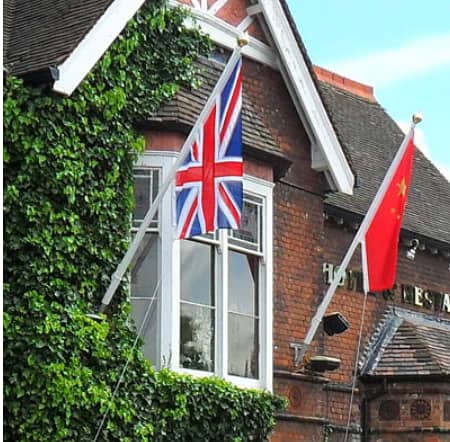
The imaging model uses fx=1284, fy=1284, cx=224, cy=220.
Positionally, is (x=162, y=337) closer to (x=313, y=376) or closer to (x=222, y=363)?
(x=222, y=363)

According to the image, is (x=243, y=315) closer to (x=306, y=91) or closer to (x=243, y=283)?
(x=243, y=283)

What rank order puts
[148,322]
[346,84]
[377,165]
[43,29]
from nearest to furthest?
1. [148,322]
2. [43,29]
3. [377,165]
4. [346,84]

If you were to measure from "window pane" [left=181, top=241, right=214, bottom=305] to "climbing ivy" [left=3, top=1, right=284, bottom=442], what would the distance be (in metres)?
0.86

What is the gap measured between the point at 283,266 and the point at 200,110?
253 cm

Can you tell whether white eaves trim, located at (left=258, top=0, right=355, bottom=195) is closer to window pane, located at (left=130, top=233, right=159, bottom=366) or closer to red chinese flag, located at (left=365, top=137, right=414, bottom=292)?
red chinese flag, located at (left=365, top=137, right=414, bottom=292)

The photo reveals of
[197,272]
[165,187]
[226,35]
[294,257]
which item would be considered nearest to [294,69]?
[226,35]

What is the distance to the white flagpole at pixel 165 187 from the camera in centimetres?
1234

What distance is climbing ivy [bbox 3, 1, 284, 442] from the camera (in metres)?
12.3

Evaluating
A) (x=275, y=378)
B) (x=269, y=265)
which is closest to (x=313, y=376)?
(x=275, y=378)

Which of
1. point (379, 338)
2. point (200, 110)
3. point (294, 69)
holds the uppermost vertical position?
point (294, 69)

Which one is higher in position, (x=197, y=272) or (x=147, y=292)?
(x=197, y=272)

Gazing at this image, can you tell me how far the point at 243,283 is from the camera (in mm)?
14797

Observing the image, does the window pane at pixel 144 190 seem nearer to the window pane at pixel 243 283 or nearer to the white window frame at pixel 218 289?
the white window frame at pixel 218 289

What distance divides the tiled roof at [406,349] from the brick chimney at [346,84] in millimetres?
5984
